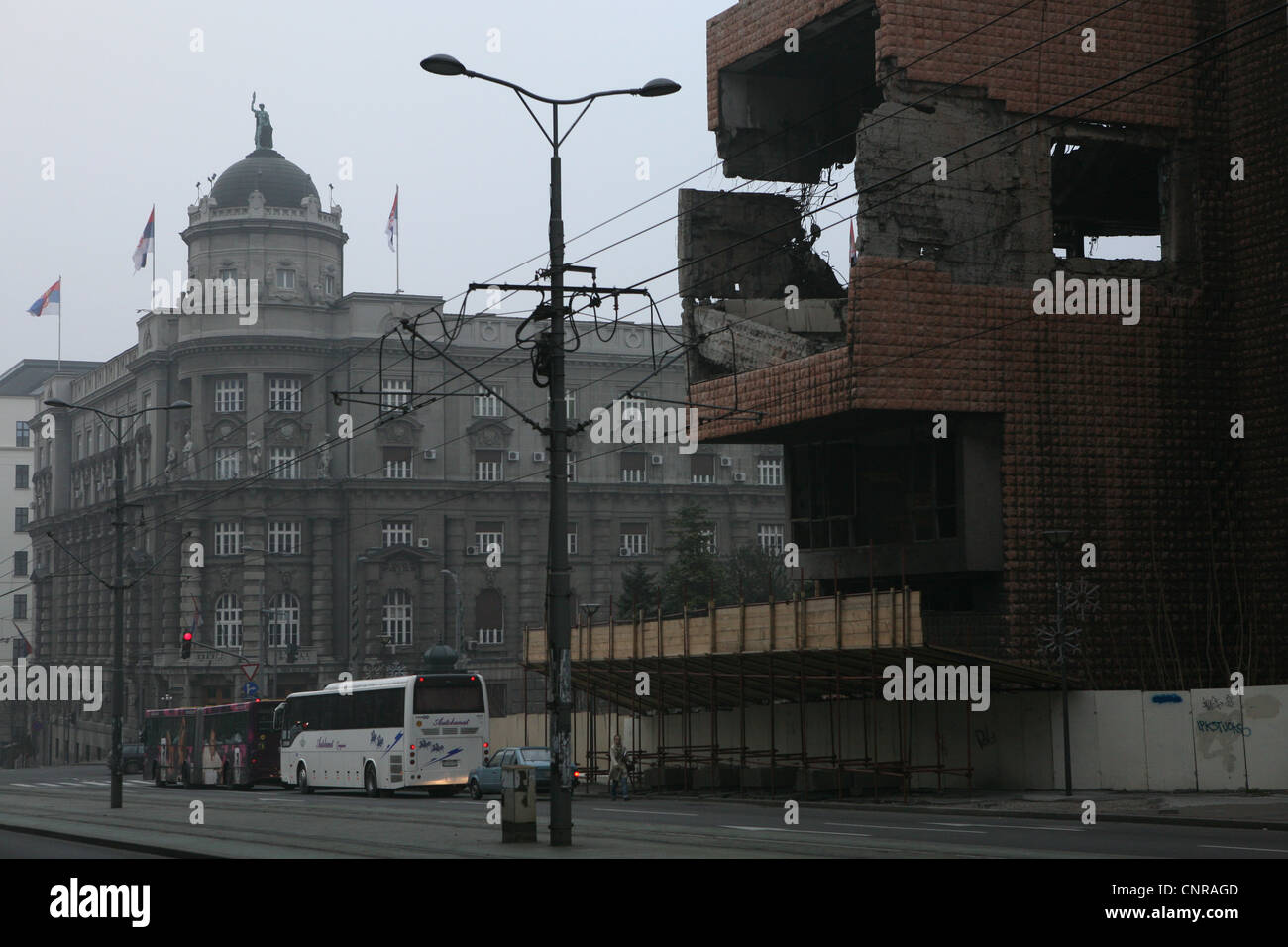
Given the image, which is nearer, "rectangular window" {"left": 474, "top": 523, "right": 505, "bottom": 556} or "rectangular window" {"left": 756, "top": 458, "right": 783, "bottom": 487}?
"rectangular window" {"left": 474, "top": 523, "right": 505, "bottom": 556}

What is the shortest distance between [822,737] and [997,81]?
18.2m

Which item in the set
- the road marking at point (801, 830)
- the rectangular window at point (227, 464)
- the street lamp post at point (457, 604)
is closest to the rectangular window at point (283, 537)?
the rectangular window at point (227, 464)

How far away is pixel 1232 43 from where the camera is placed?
44.1m

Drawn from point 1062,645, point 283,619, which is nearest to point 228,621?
point 283,619

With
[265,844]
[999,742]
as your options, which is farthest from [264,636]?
[265,844]

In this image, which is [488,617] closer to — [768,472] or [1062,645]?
[768,472]

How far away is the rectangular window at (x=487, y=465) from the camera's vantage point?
9400cm

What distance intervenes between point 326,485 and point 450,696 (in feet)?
152

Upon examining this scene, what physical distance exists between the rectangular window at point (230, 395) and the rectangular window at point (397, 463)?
8.49m

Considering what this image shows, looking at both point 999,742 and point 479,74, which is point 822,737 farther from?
point 479,74

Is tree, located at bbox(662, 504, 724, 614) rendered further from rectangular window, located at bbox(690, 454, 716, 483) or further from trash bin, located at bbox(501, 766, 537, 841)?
trash bin, located at bbox(501, 766, 537, 841)

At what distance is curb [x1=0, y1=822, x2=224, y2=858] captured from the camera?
72.1 ft

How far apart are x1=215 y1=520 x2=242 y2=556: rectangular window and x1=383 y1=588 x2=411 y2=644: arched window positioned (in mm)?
8754

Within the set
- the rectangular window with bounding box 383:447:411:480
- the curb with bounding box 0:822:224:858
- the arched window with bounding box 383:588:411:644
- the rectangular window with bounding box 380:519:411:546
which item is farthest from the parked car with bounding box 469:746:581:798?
the rectangular window with bounding box 383:447:411:480
